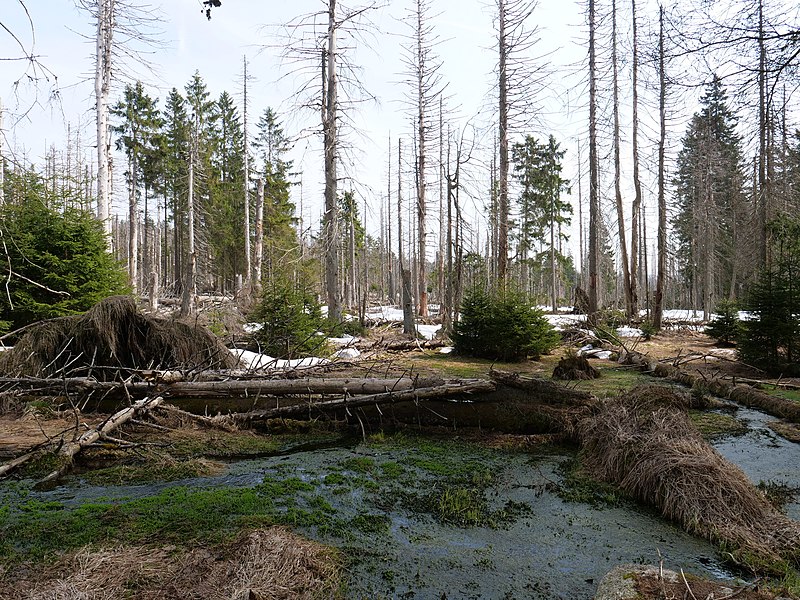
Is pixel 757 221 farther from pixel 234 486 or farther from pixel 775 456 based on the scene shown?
pixel 234 486

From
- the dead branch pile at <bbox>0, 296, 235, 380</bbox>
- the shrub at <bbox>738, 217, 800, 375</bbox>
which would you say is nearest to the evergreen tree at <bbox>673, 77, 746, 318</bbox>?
the shrub at <bbox>738, 217, 800, 375</bbox>

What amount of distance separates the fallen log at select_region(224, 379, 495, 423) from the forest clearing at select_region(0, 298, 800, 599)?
3cm

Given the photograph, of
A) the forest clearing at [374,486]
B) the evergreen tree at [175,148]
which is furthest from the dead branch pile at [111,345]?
the evergreen tree at [175,148]

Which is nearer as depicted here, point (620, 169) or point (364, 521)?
point (364, 521)

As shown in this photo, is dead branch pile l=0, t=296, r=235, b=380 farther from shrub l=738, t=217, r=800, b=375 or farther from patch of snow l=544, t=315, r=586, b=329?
patch of snow l=544, t=315, r=586, b=329

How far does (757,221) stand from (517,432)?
16.4 m

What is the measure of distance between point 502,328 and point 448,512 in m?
9.49

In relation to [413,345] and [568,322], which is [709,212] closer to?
[568,322]

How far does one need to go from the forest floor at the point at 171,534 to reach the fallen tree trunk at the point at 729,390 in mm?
1179

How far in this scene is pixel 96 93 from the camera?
50.7 feet

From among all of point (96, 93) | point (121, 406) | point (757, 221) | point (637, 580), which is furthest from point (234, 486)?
point (757, 221)

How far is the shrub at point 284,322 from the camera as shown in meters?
10.8

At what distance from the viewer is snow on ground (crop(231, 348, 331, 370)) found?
799cm

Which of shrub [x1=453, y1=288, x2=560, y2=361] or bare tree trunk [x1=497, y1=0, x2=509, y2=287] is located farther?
bare tree trunk [x1=497, y1=0, x2=509, y2=287]
